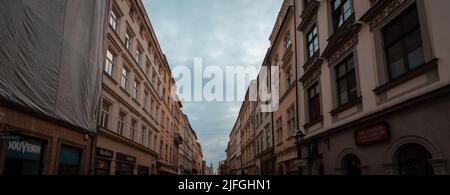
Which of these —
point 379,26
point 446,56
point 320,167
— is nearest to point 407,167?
point 446,56

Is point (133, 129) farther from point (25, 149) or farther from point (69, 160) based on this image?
point (25, 149)

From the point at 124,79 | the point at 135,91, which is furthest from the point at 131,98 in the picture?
the point at 135,91

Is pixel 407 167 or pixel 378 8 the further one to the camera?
pixel 378 8

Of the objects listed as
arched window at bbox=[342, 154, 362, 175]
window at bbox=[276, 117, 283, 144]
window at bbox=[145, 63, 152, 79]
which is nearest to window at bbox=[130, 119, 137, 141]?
window at bbox=[145, 63, 152, 79]

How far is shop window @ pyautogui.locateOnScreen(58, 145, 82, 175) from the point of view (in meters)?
12.6

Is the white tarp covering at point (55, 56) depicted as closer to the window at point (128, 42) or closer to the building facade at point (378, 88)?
the window at point (128, 42)

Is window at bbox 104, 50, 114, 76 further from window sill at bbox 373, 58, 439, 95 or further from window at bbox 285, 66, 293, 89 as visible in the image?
window sill at bbox 373, 58, 439, 95

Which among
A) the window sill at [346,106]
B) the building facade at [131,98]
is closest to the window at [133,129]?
the building facade at [131,98]

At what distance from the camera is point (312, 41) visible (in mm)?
16250

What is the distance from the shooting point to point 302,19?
17.3 metres

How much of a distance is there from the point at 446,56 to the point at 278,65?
17.5 meters
